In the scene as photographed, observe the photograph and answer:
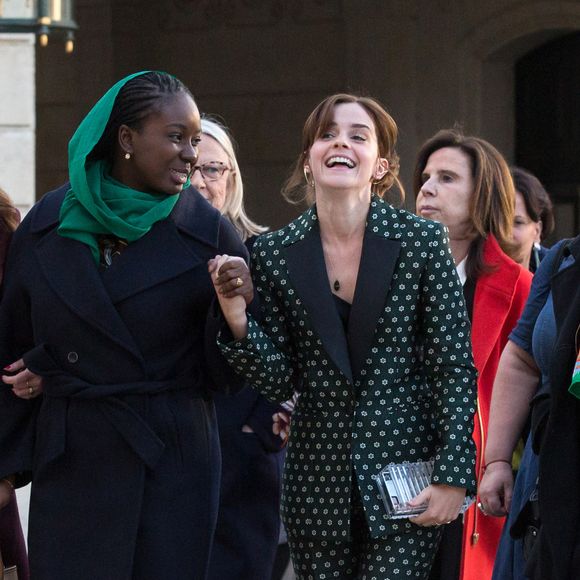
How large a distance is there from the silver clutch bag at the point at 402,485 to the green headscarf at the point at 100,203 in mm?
938

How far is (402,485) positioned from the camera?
4352 millimetres

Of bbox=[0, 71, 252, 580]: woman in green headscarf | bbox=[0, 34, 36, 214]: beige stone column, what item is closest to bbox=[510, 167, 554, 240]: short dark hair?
bbox=[0, 34, 36, 214]: beige stone column

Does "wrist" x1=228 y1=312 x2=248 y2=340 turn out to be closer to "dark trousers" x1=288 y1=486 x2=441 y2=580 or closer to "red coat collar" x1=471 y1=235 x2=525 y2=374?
"dark trousers" x1=288 y1=486 x2=441 y2=580

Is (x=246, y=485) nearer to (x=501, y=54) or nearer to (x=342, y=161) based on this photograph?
(x=342, y=161)

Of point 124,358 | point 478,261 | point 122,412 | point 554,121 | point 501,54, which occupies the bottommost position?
point 122,412

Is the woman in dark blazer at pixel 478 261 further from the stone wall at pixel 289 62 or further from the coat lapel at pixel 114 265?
the stone wall at pixel 289 62

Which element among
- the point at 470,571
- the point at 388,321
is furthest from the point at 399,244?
the point at 470,571

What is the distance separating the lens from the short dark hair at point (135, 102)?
4305mm

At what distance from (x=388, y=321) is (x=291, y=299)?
282mm

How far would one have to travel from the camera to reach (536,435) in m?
4.25

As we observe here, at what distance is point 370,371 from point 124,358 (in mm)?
681

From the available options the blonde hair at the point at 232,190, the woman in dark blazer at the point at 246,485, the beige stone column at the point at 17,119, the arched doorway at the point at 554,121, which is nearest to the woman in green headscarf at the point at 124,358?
the woman in dark blazer at the point at 246,485

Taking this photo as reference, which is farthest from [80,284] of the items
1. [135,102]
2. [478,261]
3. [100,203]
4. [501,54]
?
[501,54]

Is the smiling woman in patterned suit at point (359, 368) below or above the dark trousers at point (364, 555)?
above
